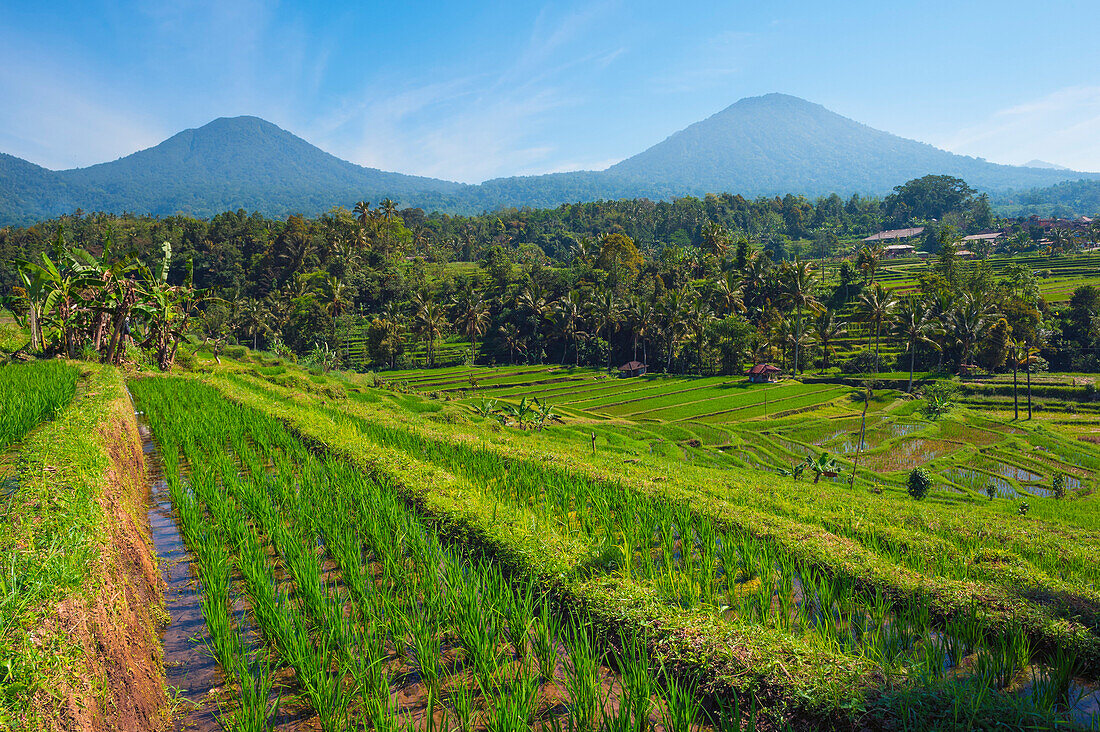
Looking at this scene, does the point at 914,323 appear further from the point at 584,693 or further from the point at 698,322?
the point at 584,693

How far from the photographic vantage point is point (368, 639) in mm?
4539

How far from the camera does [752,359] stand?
180ft

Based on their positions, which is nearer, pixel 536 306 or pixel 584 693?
pixel 584 693

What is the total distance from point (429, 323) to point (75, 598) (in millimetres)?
59191

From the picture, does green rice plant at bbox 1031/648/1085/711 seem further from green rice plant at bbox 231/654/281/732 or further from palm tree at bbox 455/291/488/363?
palm tree at bbox 455/291/488/363

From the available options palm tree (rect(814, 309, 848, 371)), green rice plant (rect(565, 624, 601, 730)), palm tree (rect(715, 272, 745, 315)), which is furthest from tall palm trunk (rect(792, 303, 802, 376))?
green rice plant (rect(565, 624, 601, 730))

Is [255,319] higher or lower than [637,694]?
lower

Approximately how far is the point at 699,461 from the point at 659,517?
62.8 ft

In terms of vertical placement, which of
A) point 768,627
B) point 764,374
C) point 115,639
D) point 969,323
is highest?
point 115,639

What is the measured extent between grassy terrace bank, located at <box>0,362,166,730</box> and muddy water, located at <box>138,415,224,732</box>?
0.15 m

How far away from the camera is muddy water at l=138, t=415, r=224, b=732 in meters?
4.08

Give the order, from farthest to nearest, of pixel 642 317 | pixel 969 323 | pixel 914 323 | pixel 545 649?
pixel 642 317 < pixel 914 323 < pixel 969 323 < pixel 545 649

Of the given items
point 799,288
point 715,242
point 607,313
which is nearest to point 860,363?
point 799,288

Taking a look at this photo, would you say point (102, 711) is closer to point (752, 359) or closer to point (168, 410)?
point (168, 410)
